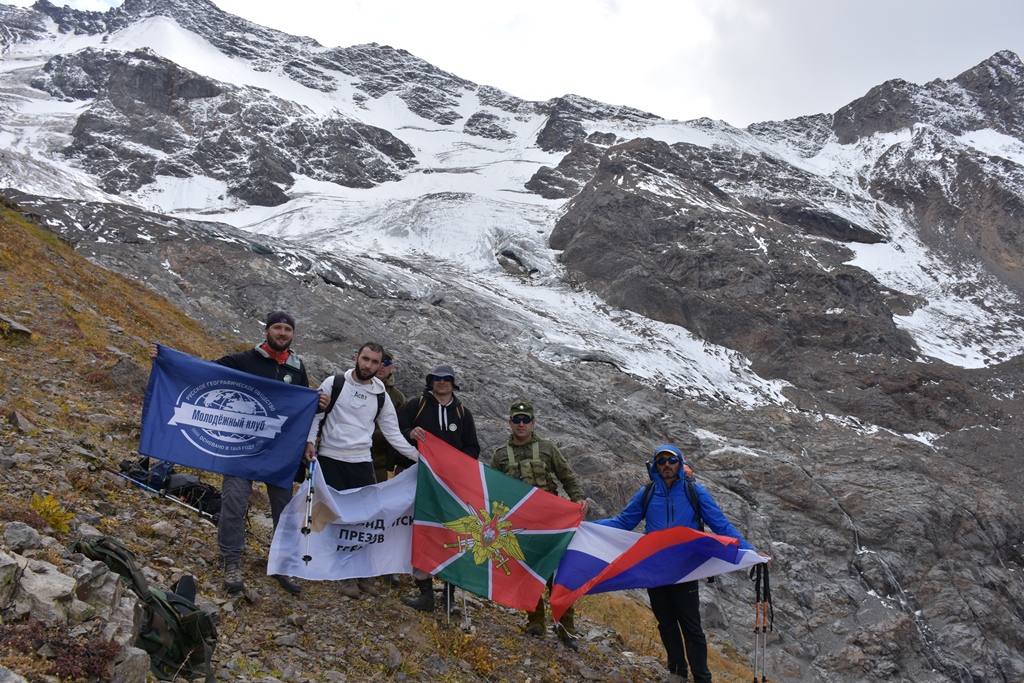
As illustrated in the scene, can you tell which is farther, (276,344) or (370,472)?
(370,472)

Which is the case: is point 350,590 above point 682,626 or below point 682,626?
below

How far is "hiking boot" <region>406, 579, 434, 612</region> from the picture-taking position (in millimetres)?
6363

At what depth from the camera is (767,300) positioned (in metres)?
52.3

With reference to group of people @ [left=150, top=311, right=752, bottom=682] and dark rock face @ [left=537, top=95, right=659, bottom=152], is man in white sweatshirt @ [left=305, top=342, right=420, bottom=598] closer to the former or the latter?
group of people @ [left=150, top=311, right=752, bottom=682]

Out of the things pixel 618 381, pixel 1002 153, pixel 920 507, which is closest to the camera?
pixel 920 507

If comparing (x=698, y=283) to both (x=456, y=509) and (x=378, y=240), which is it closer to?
(x=378, y=240)

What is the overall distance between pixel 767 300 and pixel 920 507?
27.7 meters

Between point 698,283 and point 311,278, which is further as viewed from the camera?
point 698,283

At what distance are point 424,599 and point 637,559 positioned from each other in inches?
81.7

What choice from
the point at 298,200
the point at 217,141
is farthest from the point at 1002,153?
the point at 217,141

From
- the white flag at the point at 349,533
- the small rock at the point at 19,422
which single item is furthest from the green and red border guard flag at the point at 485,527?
the small rock at the point at 19,422

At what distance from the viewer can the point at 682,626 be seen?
20.1ft

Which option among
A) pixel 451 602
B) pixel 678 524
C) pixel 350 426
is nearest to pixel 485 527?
pixel 451 602

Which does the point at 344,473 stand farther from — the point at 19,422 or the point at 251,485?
the point at 19,422
